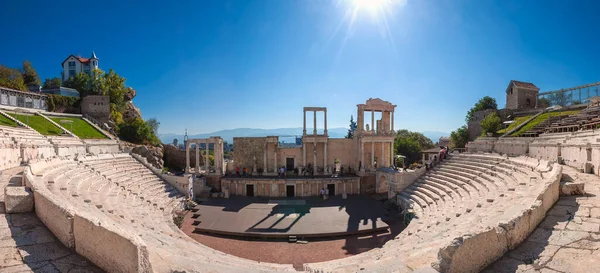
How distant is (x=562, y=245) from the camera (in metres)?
5.29

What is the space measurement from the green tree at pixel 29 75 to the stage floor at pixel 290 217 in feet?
141

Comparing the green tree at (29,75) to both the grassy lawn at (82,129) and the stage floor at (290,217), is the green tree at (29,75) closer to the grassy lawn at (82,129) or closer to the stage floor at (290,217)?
the grassy lawn at (82,129)

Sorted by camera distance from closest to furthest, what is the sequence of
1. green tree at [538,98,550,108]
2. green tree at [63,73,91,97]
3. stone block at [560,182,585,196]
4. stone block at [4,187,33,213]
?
stone block at [4,187,33,213] < stone block at [560,182,585,196] < green tree at [538,98,550,108] < green tree at [63,73,91,97]

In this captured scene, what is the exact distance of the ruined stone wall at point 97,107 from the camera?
37.6 m

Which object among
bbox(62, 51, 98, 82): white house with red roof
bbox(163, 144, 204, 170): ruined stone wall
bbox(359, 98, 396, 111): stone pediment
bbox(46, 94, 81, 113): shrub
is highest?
bbox(62, 51, 98, 82): white house with red roof

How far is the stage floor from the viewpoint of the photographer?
611 inches

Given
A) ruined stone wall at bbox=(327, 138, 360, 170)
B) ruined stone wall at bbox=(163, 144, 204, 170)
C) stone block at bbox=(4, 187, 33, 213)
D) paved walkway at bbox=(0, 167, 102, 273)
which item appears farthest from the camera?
ruined stone wall at bbox=(163, 144, 204, 170)

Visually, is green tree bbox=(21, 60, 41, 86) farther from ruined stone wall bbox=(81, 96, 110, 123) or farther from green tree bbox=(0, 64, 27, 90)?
ruined stone wall bbox=(81, 96, 110, 123)

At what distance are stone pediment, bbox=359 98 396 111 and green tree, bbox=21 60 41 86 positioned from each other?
172ft

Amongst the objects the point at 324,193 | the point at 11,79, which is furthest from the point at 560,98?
the point at 11,79

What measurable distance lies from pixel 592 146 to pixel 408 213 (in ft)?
30.1

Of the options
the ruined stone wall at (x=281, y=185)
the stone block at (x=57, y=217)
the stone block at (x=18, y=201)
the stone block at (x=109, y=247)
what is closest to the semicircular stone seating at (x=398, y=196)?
the stone block at (x=18, y=201)

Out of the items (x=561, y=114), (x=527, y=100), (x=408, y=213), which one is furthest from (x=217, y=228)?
(x=527, y=100)

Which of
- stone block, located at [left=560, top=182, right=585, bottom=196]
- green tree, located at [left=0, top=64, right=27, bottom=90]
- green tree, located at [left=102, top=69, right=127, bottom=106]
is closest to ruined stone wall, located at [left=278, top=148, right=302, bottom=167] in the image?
stone block, located at [left=560, top=182, right=585, bottom=196]
